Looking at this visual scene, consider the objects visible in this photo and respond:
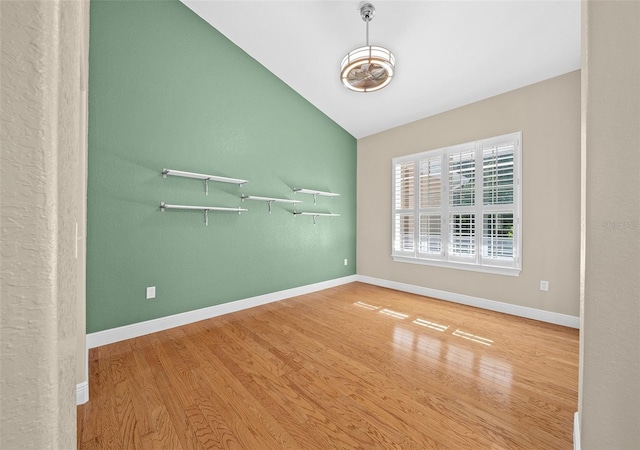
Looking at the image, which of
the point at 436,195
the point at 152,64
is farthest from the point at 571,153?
the point at 152,64

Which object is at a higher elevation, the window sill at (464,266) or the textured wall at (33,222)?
the textured wall at (33,222)

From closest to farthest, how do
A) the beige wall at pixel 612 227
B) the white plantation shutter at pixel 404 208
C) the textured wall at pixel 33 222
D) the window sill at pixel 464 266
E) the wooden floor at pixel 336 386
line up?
the textured wall at pixel 33 222 → the beige wall at pixel 612 227 → the wooden floor at pixel 336 386 → the window sill at pixel 464 266 → the white plantation shutter at pixel 404 208

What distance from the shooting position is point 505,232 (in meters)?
3.15

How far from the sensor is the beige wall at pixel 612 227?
0.79 metres

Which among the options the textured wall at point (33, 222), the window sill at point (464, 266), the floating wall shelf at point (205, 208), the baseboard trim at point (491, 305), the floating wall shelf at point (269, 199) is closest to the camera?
the textured wall at point (33, 222)

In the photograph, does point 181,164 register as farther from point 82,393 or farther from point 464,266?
point 464,266

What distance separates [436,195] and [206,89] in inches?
126

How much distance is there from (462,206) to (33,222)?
3.90m

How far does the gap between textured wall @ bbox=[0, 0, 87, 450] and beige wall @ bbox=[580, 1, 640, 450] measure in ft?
4.18

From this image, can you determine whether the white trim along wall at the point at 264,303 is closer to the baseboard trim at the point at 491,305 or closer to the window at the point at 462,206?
the baseboard trim at the point at 491,305

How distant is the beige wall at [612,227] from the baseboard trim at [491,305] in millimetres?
2401

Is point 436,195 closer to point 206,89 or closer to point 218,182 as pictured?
point 218,182

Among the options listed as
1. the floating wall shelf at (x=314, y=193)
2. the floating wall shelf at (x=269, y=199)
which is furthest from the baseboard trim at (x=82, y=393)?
the floating wall shelf at (x=314, y=193)

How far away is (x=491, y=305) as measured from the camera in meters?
3.23
